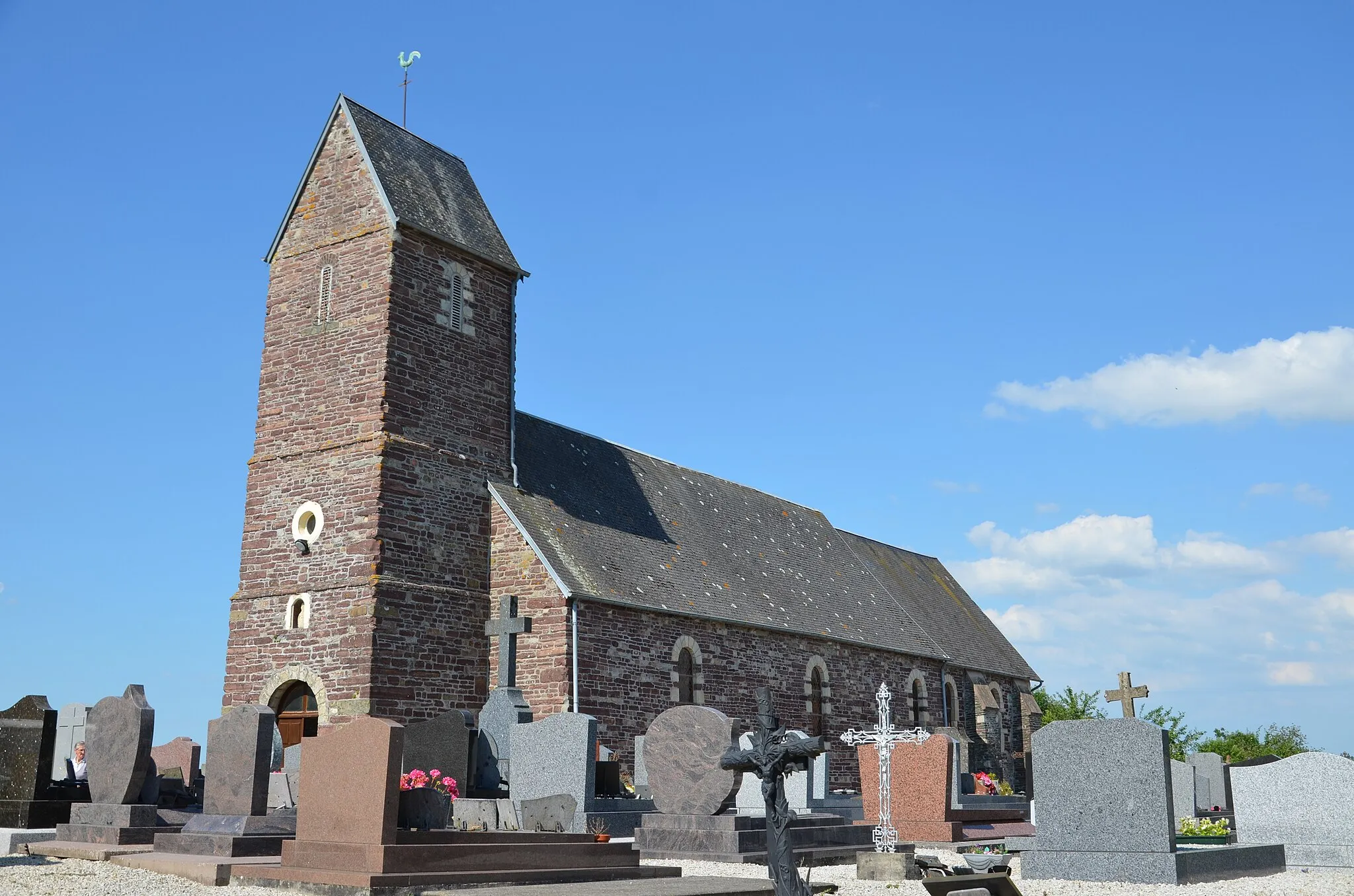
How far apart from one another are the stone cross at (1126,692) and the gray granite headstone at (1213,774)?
22.5ft

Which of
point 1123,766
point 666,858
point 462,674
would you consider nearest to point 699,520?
point 462,674

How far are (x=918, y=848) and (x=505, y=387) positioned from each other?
12.0 metres

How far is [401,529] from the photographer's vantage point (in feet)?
71.1

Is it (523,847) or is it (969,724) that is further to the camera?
(969,724)

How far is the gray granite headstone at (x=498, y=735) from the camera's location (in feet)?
56.8

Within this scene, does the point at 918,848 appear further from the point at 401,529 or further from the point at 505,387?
the point at 505,387

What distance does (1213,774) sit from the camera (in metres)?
22.0

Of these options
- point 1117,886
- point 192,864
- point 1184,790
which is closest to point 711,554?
point 1184,790

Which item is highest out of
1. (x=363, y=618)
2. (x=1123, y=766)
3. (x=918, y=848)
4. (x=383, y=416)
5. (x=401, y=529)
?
(x=383, y=416)

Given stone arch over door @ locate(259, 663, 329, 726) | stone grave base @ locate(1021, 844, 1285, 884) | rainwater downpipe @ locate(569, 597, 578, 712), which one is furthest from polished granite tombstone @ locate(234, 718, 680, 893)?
rainwater downpipe @ locate(569, 597, 578, 712)

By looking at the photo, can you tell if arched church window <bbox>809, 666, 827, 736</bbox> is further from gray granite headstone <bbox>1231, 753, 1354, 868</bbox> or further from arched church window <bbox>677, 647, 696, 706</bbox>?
gray granite headstone <bbox>1231, 753, 1354, 868</bbox>

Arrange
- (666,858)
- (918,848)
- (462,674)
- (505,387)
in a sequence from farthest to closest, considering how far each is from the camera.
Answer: (505,387) → (462,674) → (918,848) → (666,858)

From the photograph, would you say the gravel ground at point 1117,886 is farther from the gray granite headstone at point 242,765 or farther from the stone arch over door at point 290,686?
the stone arch over door at point 290,686

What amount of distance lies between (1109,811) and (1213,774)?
11.8 meters
